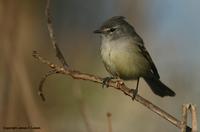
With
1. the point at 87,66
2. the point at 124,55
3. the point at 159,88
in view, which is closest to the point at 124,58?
the point at 124,55

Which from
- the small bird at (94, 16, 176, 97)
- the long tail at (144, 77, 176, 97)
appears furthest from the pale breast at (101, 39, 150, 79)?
the long tail at (144, 77, 176, 97)

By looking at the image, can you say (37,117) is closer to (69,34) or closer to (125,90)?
(125,90)

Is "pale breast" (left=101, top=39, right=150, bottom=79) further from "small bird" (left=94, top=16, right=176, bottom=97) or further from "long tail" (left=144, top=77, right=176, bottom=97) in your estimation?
"long tail" (left=144, top=77, right=176, bottom=97)

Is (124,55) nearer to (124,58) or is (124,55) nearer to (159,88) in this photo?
(124,58)

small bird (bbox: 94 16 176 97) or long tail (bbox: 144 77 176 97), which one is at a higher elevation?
small bird (bbox: 94 16 176 97)

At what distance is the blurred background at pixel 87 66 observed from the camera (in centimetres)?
374

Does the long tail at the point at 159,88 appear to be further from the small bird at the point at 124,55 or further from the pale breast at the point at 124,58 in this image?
the pale breast at the point at 124,58

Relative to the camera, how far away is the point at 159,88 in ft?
15.0

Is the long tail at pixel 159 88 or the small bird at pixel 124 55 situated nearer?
the small bird at pixel 124 55

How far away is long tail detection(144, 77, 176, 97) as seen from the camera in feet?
14.6

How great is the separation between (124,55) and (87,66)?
3145 millimetres

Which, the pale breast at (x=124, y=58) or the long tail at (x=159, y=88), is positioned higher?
the pale breast at (x=124, y=58)

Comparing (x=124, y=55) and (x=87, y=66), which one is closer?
(x=124, y=55)

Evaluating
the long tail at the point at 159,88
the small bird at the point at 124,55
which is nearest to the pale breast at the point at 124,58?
the small bird at the point at 124,55
